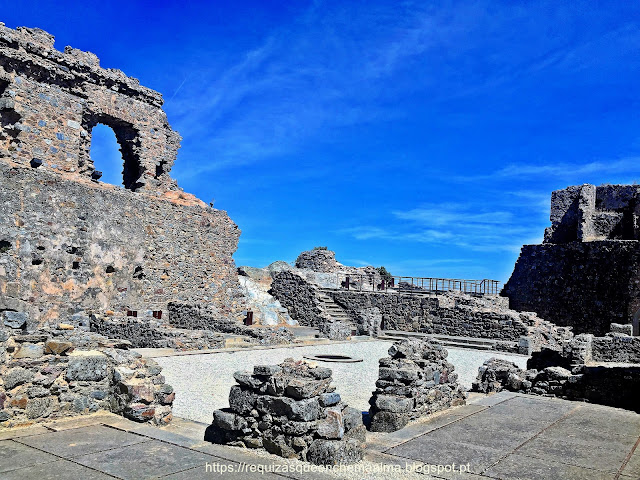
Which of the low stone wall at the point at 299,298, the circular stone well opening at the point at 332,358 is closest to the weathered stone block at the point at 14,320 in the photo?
the circular stone well opening at the point at 332,358

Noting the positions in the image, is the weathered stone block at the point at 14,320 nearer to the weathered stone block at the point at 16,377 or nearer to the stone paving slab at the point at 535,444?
the weathered stone block at the point at 16,377

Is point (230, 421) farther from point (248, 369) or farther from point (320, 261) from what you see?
point (320, 261)

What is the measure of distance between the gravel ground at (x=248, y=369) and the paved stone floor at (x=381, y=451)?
5.18 ft

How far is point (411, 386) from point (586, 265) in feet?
76.4

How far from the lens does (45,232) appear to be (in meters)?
16.0

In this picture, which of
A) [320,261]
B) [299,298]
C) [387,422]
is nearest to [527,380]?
[387,422]

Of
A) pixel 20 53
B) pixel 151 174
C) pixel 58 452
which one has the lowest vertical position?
pixel 58 452

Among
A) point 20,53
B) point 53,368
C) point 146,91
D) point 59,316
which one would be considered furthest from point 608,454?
point 146,91

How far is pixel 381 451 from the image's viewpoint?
5.95m

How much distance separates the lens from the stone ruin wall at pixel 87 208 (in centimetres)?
1570

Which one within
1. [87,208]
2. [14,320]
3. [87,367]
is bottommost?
[87,367]

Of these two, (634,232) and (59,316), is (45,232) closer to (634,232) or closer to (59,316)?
(59,316)

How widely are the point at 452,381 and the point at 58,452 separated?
226 inches

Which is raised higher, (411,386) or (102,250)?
(102,250)
